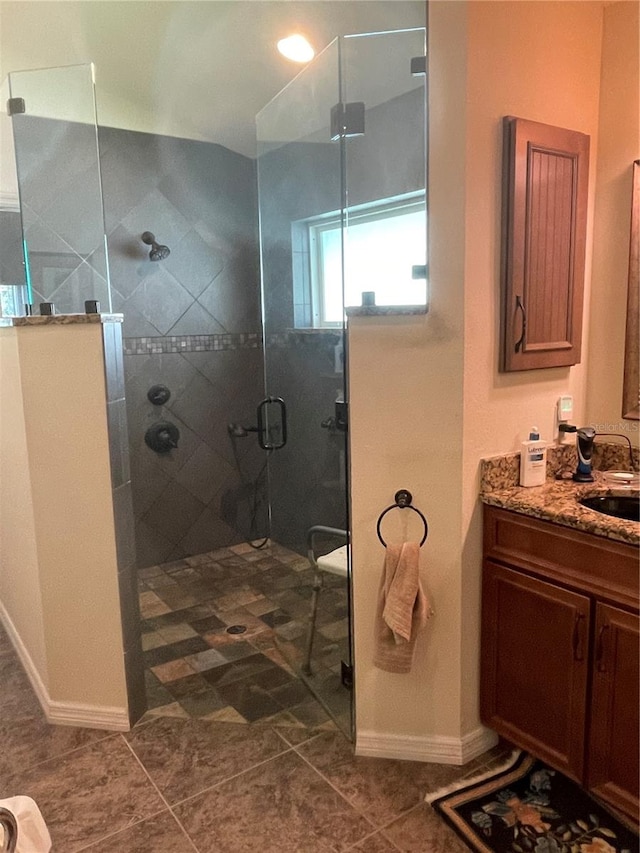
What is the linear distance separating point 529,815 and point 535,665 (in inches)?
16.2

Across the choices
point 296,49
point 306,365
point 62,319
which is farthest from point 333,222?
point 62,319

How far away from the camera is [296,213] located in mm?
2754

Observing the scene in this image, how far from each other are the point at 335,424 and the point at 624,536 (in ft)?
3.44

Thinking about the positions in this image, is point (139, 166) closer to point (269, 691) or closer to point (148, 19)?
point (148, 19)

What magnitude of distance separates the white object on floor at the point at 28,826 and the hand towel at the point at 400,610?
3.33 ft

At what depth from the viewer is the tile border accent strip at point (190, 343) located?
3518 millimetres

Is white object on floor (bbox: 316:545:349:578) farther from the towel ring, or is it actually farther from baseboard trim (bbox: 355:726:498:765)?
baseboard trim (bbox: 355:726:498:765)

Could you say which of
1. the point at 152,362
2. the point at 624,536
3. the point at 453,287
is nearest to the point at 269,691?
the point at 624,536

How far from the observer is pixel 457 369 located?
6.06 feet

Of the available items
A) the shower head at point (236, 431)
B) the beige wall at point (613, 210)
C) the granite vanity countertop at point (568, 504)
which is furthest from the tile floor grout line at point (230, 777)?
the shower head at point (236, 431)

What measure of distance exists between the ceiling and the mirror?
0.89 metres

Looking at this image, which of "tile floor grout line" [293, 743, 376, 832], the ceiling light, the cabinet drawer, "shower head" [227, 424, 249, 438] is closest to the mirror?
the cabinet drawer

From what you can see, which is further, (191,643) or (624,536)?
(191,643)

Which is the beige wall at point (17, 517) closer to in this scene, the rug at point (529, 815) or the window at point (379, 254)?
the window at point (379, 254)
